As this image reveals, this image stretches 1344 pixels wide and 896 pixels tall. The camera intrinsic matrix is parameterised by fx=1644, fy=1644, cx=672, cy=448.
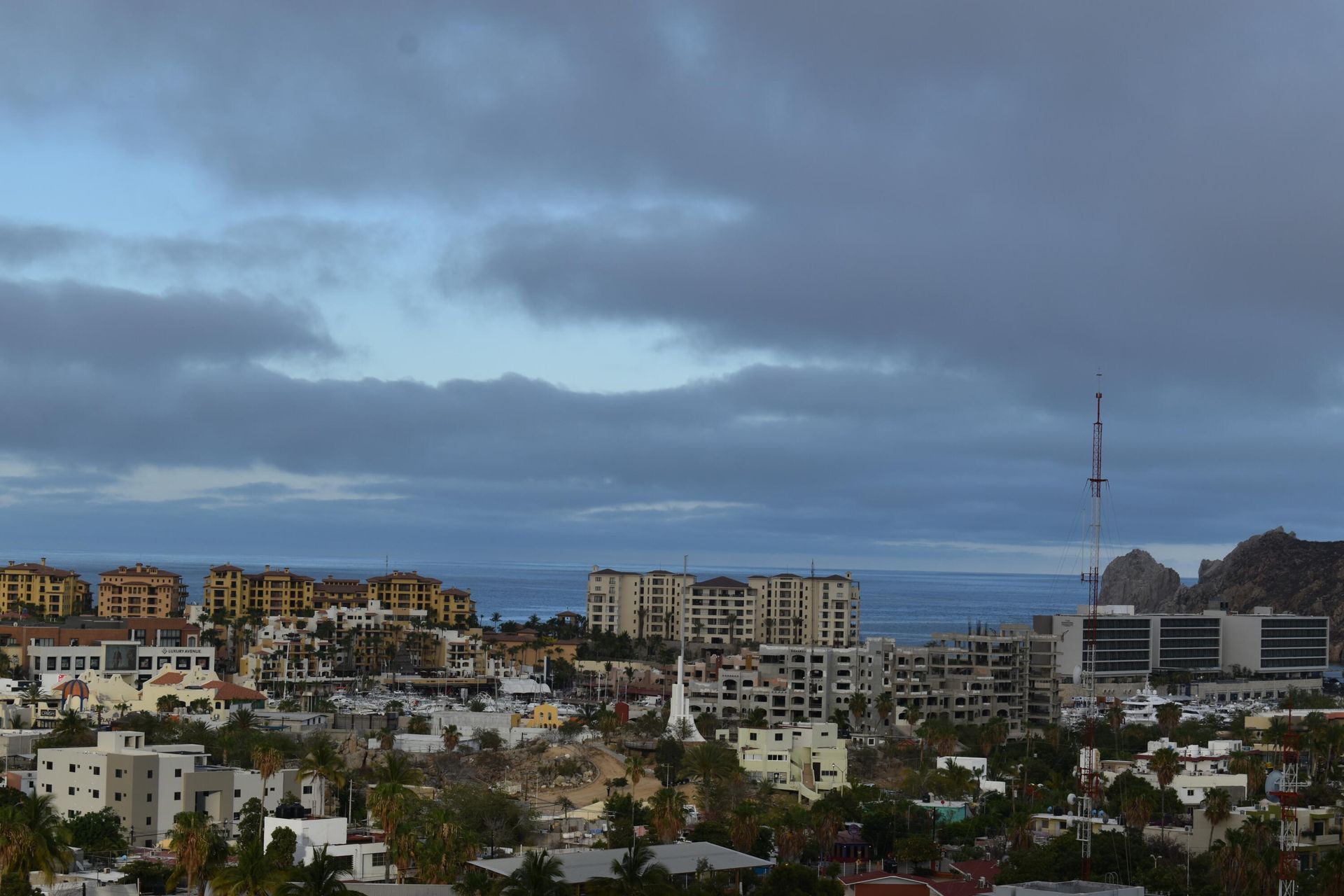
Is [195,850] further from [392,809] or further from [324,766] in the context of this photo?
[324,766]

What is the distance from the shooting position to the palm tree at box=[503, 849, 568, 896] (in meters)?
42.5

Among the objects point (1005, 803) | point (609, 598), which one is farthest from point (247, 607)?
point (1005, 803)

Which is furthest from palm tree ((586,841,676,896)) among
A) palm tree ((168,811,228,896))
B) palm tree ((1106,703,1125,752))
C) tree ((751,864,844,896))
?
palm tree ((1106,703,1125,752))

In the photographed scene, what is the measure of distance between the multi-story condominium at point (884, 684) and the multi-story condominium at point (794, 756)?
1782 cm

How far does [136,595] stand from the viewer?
14938 centimetres

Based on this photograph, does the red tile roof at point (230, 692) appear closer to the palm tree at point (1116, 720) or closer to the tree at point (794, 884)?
the palm tree at point (1116, 720)

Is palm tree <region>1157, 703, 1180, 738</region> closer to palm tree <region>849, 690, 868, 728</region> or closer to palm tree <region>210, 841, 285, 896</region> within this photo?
palm tree <region>849, 690, 868, 728</region>

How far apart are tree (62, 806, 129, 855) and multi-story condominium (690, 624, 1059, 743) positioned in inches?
2008

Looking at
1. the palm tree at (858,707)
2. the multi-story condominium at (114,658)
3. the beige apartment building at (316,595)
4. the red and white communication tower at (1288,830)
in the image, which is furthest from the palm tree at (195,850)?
the beige apartment building at (316,595)

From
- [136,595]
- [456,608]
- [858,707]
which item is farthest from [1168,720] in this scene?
[136,595]

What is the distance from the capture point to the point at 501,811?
64.7 meters

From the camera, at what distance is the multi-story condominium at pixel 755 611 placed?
510ft

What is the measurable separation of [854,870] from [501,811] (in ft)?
45.9

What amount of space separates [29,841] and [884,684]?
238ft
